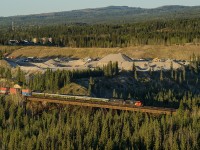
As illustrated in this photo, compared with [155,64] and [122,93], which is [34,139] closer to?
[122,93]

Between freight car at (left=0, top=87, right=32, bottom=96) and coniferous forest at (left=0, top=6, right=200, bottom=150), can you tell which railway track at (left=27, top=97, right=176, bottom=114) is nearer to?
coniferous forest at (left=0, top=6, right=200, bottom=150)

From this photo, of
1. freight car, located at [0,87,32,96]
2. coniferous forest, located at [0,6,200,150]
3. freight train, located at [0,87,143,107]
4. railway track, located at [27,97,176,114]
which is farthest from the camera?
freight car, located at [0,87,32,96]

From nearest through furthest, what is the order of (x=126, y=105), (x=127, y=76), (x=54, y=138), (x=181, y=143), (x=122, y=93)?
(x=181, y=143) → (x=54, y=138) → (x=126, y=105) → (x=122, y=93) → (x=127, y=76)

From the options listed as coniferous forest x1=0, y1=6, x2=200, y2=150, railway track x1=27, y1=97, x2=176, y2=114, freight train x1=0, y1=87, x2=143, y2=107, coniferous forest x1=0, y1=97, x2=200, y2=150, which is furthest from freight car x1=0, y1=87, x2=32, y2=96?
coniferous forest x1=0, y1=97, x2=200, y2=150

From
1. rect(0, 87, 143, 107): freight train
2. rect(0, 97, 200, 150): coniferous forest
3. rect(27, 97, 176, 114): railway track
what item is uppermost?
rect(0, 87, 143, 107): freight train

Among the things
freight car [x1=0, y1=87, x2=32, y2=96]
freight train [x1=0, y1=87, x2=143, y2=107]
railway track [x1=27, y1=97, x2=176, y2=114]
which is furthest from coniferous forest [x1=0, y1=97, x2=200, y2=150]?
freight car [x1=0, y1=87, x2=32, y2=96]

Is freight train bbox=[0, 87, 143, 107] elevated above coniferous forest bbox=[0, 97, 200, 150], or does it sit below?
above

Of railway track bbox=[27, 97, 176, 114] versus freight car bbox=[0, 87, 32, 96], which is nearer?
railway track bbox=[27, 97, 176, 114]

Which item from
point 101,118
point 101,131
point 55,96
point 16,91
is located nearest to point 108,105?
point 101,118

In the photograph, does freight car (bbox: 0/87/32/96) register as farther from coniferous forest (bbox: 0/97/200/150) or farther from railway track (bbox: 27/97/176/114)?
coniferous forest (bbox: 0/97/200/150)

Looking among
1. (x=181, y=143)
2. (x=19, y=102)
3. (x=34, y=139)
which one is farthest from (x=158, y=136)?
(x=19, y=102)

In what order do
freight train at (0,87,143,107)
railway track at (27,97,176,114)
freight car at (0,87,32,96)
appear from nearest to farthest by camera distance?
railway track at (27,97,176,114) < freight train at (0,87,143,107) < freight car at (0,87,32,96)
